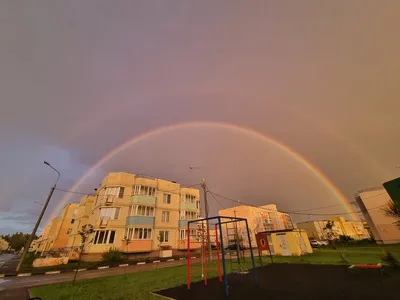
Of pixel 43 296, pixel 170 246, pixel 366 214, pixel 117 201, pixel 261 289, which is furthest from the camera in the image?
pixel 366 214

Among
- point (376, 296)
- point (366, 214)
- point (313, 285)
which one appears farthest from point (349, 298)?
point (366, 214)

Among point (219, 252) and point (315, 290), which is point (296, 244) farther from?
point (315, 290)

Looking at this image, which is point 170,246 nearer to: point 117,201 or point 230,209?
point 117,201

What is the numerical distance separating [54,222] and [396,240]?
8494 centimetres

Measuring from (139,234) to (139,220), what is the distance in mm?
2116

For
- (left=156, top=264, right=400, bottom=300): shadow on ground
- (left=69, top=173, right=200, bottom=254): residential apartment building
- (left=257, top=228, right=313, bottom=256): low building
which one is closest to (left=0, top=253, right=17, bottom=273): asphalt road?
(left=69, top=173, right=200, bottom=254): residential apartment building

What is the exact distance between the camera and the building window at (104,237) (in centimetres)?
2653

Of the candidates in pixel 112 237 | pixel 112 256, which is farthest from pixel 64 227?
pixel 112 256

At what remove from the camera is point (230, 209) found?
73000 mm

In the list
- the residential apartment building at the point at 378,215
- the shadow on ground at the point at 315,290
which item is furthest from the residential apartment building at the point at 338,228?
the shadow on ground at the point at 315,290

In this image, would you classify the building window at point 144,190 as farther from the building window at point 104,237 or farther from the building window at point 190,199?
the building window at point 190,199

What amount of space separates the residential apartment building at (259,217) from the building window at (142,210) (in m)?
36.4

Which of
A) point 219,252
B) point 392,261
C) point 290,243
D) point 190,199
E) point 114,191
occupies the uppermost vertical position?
point 190,199

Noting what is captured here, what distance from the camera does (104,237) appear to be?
88.4ft
